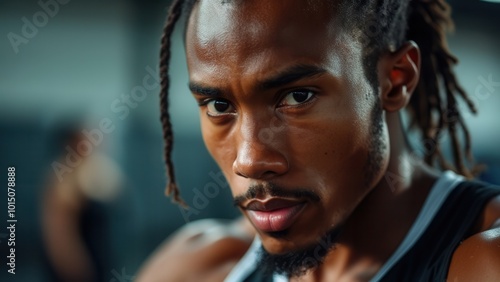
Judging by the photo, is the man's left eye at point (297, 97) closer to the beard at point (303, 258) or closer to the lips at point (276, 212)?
the lips at point (276, 212)

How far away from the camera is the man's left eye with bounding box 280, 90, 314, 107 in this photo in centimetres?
180

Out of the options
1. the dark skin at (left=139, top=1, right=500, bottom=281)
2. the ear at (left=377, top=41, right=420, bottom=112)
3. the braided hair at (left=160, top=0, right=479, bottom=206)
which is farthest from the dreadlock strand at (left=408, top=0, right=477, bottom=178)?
the dark skin at (left=139, top=1, right=500, bottom=281)

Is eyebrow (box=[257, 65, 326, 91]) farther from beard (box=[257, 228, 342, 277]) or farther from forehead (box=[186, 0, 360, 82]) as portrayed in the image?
beard (box=[257, 228, 342, 277])

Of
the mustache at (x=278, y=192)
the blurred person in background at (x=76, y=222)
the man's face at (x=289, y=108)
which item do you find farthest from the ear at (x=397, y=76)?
the blurred person in background at (x=76, y=222)

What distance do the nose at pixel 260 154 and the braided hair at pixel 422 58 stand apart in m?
0.35

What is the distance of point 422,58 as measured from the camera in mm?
2389

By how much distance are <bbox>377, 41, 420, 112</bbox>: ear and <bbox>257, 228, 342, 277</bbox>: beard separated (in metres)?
0.41

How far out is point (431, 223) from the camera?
1.94 metres

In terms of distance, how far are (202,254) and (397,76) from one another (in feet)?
3.22

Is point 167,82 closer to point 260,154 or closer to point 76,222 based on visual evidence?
point 260,154

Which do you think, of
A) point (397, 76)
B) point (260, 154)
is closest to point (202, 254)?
point (260, 154)

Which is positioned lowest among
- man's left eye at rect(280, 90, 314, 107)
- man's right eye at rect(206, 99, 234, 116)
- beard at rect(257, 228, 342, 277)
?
beard at rect(257, 228, 342, 277)

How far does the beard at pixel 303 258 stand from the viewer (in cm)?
192

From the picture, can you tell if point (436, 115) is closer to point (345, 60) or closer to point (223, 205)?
point (345, 60)
